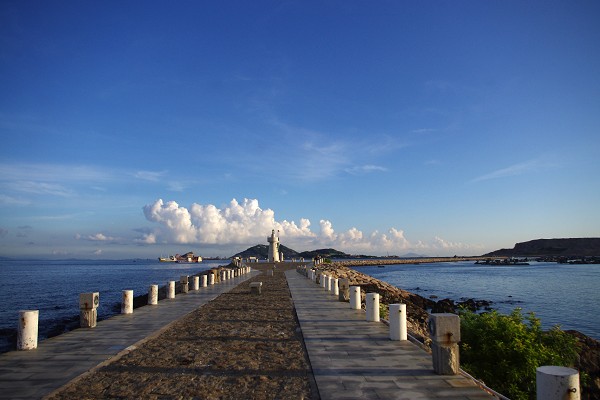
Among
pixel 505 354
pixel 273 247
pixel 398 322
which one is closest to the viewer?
pixel 505 354

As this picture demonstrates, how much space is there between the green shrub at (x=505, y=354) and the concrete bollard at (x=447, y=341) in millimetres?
2978

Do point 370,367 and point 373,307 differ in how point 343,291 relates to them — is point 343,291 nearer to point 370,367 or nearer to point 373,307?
point 373,307

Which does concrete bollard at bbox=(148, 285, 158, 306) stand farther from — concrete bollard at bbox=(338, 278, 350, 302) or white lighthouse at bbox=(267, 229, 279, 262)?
white lighthouse at bbox=(267, 229, 279, 262)

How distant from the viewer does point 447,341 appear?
6.71m

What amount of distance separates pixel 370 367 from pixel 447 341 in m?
1.40

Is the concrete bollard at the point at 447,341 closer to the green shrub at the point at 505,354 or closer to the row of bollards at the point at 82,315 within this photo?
the green shrub at the point at 505,354

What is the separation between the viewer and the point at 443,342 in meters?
6.71

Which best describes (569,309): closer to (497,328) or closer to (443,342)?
(497,328)

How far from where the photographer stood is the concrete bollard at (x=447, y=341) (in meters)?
6.70

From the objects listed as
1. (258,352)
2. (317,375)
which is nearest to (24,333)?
(258,352)

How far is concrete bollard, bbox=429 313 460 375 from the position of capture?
6703 mm

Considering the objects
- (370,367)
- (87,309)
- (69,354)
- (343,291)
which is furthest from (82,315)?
(343,291)

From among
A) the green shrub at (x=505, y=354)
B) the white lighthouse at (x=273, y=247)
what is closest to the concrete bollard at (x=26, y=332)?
the green shrub at (x=505, y=354)

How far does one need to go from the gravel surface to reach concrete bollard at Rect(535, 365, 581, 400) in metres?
2.85
